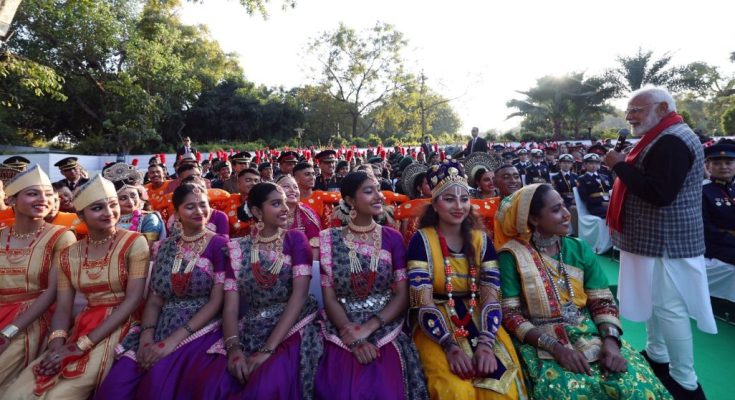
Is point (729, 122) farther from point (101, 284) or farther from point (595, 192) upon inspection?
point (101, 284)

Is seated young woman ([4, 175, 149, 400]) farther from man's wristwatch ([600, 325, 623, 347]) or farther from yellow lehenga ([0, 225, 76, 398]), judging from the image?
man's wristwatch ([600, 325, 623, 347])

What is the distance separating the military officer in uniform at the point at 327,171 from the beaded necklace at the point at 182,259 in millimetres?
2948

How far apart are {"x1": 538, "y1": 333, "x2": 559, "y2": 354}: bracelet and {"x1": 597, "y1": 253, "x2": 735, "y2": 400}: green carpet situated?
5.19 ft

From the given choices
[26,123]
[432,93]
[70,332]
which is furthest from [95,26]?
[432,93]

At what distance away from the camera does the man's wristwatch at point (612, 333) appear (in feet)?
7.57

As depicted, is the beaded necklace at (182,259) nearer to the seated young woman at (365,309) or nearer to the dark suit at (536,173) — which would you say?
the seated young woman at (365,309)

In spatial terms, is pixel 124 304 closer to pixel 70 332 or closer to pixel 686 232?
pixel 70 332

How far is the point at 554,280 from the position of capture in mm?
2516

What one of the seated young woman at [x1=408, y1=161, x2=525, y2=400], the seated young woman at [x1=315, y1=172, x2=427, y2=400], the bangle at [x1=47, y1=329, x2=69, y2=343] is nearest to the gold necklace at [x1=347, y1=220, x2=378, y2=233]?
the seated young woman at [x1=315, y1=172, x2=427, y2=400]

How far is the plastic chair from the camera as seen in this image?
6418 millimetres

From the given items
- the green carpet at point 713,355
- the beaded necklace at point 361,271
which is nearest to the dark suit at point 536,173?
the green carpet at point 713,355

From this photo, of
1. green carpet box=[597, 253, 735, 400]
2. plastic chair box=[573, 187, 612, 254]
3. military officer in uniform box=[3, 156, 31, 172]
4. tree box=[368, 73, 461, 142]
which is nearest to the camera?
green carpet box=[597, 253, 735, 400]

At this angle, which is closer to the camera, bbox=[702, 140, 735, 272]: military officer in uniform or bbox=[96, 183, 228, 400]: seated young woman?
bbox=[96, 183, 228, 400]: seated young woman

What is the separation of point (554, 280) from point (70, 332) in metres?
3.02
